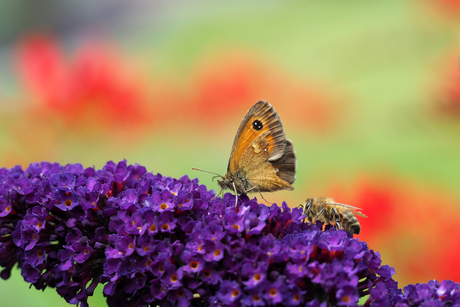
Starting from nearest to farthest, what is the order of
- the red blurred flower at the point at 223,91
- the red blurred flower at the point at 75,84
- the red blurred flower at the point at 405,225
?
1. the red blurred flower at the point at 405,225
2. the red blurred flower at the point at 75,84
3. the red blurred flower at the point at 223,91

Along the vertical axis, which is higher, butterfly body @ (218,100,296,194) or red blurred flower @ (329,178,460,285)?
red blurred flower @ (329,178,460,285)

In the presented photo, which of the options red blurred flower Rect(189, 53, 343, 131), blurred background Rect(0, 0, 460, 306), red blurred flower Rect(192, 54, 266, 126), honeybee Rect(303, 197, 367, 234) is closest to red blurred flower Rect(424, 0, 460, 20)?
blurred background Rect(0, 0, 460, 306)

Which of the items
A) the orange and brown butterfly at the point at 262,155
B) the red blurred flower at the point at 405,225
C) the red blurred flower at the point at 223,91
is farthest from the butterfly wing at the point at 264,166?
the red blurred flower at the point at 223,91

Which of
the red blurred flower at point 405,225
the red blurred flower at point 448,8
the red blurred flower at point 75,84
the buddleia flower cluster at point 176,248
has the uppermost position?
the red blurred flower at point 448,8

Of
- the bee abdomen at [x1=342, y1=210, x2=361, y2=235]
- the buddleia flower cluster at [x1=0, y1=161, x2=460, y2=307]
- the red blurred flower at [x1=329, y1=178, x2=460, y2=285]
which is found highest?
the red blurred flower at [x1=329, y1=178, x2=460, y2=285]

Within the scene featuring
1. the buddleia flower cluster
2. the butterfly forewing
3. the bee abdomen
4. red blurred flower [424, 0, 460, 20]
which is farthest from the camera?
red blurred flower [424, 0, 460, 20]

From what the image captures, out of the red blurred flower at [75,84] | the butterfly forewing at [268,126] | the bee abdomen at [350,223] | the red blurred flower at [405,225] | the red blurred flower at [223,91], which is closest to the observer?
the bee abdomen at [350,223]

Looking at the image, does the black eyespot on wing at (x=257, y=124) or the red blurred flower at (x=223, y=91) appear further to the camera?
the red blurred flower at (x=223, y=91)

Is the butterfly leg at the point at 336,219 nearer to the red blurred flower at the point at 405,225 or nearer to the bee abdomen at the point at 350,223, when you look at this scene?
the bee abdomen at the point at 350,223

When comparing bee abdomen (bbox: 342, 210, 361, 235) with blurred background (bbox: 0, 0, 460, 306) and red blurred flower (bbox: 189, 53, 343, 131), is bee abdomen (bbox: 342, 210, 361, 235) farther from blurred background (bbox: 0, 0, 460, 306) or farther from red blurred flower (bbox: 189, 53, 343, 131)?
red blurred flower (bbox: 189, 53, 343, 131)
